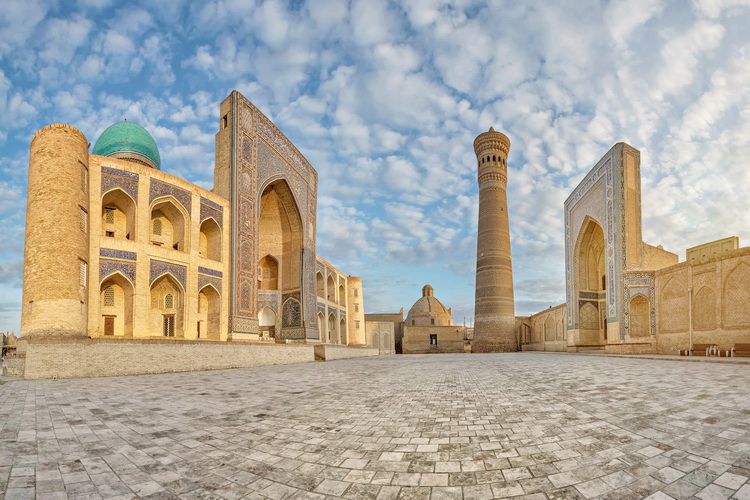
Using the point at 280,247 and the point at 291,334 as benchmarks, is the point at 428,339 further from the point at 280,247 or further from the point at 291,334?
the point at 280,247

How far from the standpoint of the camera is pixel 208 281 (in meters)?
15.2

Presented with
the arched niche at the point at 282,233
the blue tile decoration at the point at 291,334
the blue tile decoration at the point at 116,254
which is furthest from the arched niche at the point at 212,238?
the blue tile decoration at the point at 291,334

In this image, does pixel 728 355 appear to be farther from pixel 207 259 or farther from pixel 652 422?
pixel 207 259

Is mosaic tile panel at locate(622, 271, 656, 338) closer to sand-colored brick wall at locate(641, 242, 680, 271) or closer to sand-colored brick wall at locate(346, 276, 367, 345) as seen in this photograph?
sand-colored brick wall at locate(641, 242, 680, 271)

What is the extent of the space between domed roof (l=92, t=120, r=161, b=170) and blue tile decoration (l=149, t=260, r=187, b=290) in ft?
18.9

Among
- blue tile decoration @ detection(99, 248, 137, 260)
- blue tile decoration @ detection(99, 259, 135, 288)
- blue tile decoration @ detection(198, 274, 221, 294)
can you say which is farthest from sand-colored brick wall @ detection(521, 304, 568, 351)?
blue tile decoration @ detection(99, 248, 137, 260)

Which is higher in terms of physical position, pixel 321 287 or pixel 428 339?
pixel 321 287

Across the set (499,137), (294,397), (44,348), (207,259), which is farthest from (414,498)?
(499,137)

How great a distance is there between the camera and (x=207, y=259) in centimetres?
1525

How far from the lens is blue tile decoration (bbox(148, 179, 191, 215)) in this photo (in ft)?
45.1

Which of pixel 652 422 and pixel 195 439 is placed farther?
pixel 652 422

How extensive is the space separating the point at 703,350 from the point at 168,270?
57.4ft

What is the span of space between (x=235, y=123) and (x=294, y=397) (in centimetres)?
1383

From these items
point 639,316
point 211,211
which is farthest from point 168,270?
point 639,316
